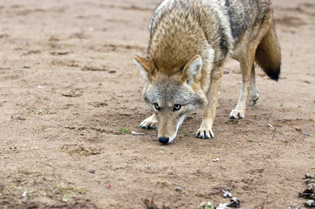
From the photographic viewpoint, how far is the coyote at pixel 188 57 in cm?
482

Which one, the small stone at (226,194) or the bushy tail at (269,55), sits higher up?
the bushy tail at (269,55)

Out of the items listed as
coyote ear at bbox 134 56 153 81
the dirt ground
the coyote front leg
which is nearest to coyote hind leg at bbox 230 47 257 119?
the dirt ground

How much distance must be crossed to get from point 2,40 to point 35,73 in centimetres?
290

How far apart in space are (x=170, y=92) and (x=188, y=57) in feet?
1.57

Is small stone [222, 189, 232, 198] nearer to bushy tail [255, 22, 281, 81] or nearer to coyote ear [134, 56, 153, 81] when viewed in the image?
coyote ear [134, 56, 153, 81]

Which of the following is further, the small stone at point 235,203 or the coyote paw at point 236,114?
the coyote paw at point 236,114

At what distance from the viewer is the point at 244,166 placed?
4.38 meters

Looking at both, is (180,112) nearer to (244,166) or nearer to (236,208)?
(244,166)

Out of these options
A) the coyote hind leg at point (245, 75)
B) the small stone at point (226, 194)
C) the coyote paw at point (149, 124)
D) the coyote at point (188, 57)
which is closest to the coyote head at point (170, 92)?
the coyote at point (188, 57)

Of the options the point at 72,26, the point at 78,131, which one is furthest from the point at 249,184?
the point at 72,26

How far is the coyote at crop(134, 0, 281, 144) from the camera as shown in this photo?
4.82m

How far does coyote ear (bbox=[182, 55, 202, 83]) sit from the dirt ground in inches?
30.2

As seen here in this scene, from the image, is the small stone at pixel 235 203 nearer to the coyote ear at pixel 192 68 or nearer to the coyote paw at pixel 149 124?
the coyote ear at pixel 192 68

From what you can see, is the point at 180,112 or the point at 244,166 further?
the point at 180,112
